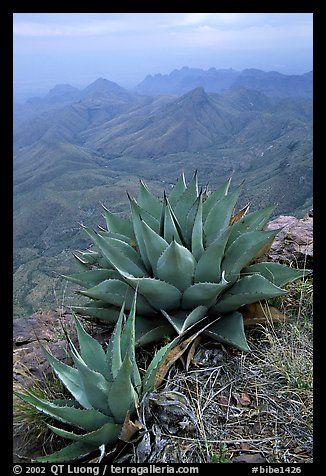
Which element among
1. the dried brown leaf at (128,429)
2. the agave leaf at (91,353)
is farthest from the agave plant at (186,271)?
the dried brown leaf at (128,429)

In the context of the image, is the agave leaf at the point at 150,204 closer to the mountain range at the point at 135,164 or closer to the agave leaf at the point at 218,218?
the agave leaf at the point at 218,218

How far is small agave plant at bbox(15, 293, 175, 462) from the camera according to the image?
79.8 inches

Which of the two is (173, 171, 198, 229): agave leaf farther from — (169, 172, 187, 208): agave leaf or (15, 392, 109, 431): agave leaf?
(15, 392, 109, 431): agave leaf

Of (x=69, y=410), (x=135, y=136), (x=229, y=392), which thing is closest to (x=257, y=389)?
(x=229, y=392)

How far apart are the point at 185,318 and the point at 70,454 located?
0.94 m

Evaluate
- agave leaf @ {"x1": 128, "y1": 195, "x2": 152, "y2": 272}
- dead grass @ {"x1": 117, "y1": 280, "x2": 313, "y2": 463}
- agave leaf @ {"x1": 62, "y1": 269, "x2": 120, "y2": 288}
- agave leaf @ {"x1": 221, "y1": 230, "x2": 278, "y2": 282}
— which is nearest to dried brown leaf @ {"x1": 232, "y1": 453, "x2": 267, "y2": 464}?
dead grass @ {"x1": 117, "y1": 280, "x2": 313, "y2": 463}

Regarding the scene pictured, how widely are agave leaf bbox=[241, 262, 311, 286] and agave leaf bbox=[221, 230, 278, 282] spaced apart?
108mm

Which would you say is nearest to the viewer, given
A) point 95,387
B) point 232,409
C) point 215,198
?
point 95,387

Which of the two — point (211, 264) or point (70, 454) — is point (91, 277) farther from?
point (70, 454)

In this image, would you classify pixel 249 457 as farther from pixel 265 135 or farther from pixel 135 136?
pixel 135 136

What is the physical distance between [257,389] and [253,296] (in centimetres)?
49

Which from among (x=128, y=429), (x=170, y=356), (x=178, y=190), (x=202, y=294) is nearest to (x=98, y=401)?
(x=128, y=429)

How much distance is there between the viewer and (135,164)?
4884 inches

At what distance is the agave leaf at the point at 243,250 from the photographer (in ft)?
8.83
